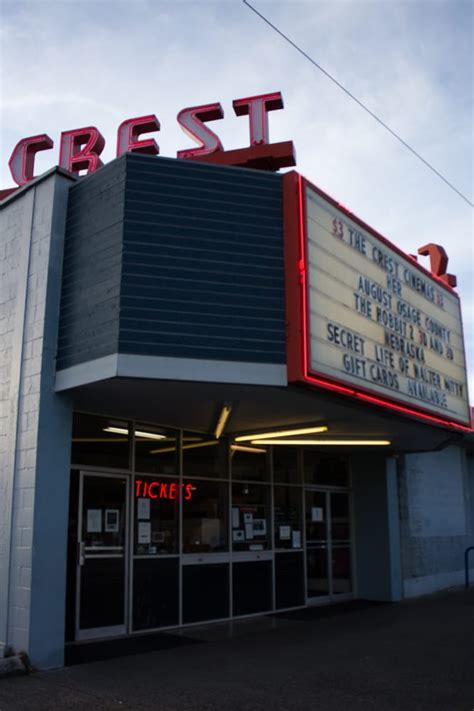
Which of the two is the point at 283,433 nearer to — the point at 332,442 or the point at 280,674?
the point at 332,442

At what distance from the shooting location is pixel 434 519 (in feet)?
55.3

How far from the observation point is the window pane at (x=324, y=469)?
1421 centimetres

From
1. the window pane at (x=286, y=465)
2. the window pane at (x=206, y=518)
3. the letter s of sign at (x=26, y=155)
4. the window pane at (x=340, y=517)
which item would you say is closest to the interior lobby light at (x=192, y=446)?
the window pane at (x=206, y=518)

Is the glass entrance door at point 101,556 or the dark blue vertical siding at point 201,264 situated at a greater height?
the dark blue vertical siding at point 201,264

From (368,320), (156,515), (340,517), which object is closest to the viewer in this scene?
(368,320)

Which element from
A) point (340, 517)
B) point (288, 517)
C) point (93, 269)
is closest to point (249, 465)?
point (288, 517)

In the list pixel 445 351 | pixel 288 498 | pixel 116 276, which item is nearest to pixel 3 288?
pixel 116 276

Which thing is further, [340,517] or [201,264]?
[340,517]

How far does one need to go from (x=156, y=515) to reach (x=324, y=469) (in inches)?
187

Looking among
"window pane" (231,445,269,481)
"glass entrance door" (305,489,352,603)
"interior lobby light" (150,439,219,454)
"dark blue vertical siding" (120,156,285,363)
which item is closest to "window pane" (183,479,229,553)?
"window pane" (231,445,269,481)

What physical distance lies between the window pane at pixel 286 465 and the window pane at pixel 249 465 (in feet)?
1.15

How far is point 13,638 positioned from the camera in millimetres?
8266

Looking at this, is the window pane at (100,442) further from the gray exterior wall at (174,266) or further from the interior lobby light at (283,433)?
the interior lobby light at (283,433)

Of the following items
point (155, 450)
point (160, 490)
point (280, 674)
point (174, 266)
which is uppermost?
point (174, 266)
